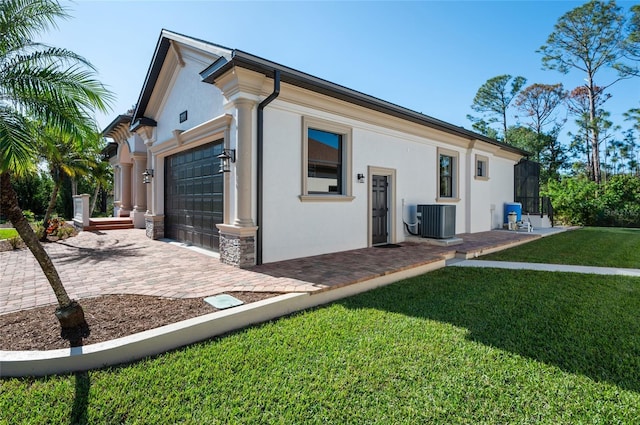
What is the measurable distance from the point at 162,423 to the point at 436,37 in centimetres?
1371

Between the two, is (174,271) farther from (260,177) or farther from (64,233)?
(64,233)

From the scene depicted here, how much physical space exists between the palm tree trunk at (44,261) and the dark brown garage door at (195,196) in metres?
4.32

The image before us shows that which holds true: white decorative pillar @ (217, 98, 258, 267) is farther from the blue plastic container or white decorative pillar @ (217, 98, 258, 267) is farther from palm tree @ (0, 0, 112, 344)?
the blue plastic container

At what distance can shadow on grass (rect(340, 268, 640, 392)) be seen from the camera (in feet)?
10.4

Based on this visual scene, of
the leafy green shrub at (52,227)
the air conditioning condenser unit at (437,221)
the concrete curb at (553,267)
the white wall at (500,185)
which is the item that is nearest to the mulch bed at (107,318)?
the concrete curb at (553,267)

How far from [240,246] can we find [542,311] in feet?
16.7

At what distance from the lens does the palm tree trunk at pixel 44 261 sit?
10.6 feet

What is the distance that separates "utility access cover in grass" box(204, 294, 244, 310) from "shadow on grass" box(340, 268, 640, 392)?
158 centimetres

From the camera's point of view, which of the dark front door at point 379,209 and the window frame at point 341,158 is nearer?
the window frame at point 341,158

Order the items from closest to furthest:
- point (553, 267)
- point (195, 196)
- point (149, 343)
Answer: point (149, 343), point (553, 267), point (195, 196)

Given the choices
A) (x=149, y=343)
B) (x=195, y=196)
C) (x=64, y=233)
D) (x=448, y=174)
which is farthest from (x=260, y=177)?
(x=64, y=233)

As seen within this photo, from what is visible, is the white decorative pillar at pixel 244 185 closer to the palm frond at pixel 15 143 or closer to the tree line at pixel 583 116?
the palm frond at pixel 15 143

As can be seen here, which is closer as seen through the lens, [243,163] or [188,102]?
[243,163]

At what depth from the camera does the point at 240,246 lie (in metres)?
6.32
